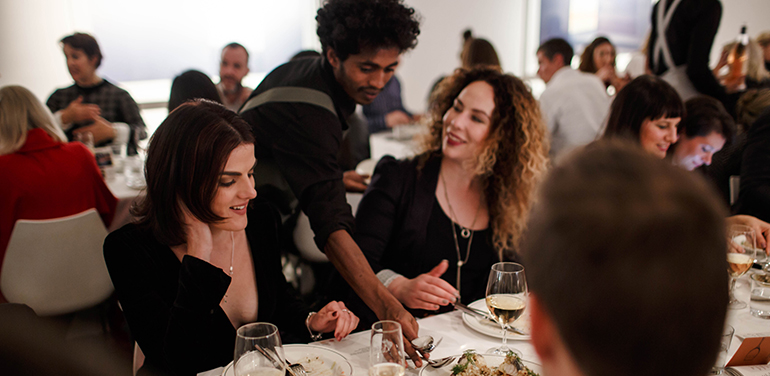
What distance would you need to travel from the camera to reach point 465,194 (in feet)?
6.85

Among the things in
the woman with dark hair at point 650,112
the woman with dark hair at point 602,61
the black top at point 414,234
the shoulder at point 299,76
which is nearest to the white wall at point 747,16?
the woman with dark hair at point 602,61

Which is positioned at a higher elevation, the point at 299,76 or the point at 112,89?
the point at 299,76

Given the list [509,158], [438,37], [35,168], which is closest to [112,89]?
[35,168]

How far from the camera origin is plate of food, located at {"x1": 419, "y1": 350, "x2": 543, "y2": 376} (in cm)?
107

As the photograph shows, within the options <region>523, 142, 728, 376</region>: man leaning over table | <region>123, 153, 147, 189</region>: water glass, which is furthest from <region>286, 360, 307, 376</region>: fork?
<region>123, 153, 147, 189</region>: water glass

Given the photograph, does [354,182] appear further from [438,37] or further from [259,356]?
[438,37]

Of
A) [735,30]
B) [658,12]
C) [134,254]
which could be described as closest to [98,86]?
[134,254]

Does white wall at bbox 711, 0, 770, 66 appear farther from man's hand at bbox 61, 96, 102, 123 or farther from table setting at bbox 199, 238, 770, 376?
man's hand at bbox 61, 96, 102, 123

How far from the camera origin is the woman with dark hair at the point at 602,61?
16.9 ft

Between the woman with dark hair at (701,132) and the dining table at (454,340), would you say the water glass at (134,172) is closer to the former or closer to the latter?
the dining table at (454,340)

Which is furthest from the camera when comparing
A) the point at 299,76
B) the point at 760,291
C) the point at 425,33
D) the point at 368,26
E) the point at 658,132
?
the point at 425,33

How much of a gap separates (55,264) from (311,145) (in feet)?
4.69

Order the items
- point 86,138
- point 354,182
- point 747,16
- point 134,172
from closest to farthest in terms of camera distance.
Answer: point 354,182, point 134,172, point 86,138, point 747,16

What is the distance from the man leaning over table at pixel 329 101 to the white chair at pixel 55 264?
1031 millimetres
